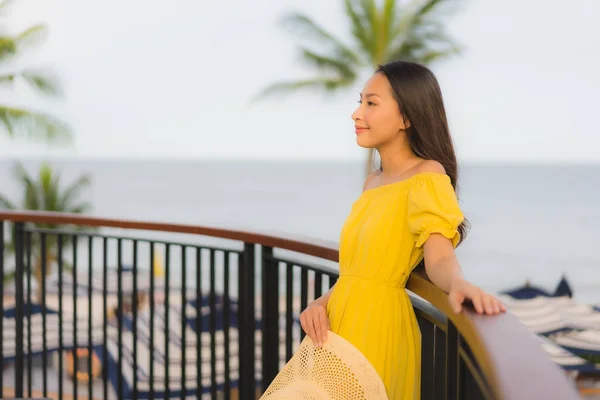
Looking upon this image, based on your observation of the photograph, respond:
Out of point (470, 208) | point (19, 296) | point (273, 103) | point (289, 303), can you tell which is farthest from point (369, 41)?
point (470, 208)

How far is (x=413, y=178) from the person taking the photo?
1.54m

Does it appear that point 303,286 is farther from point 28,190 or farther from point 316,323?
point 28,190

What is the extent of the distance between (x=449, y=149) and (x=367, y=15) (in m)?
19.1

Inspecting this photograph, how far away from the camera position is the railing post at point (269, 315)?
2.51 meters

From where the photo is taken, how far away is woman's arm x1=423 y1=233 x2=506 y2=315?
108 centimetres

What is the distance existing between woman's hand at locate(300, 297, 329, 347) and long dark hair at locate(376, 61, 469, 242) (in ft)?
1.22

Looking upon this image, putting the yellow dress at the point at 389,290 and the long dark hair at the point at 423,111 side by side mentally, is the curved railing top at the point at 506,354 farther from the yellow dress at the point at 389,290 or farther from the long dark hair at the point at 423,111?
the long dark hair at the point at 423,111

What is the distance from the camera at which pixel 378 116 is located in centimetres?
162

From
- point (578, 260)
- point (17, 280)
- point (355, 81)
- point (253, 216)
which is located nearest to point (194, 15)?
point (253, 216)

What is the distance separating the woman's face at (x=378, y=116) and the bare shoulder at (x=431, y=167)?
4.1 inches

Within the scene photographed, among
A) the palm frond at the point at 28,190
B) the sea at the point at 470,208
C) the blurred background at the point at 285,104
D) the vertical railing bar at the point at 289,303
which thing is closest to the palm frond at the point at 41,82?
the palm frond at the point at 28,190

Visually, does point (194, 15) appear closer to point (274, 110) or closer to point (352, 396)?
point (274, 110)

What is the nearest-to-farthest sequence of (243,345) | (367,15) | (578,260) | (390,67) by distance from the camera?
(390,67), (243,345), (367,15), (578,260)

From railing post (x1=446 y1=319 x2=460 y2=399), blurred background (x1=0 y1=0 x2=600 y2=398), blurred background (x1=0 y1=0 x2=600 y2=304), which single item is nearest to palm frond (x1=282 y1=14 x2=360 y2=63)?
blurred background (x1=0 y1=0 x2=600 y2=398)
